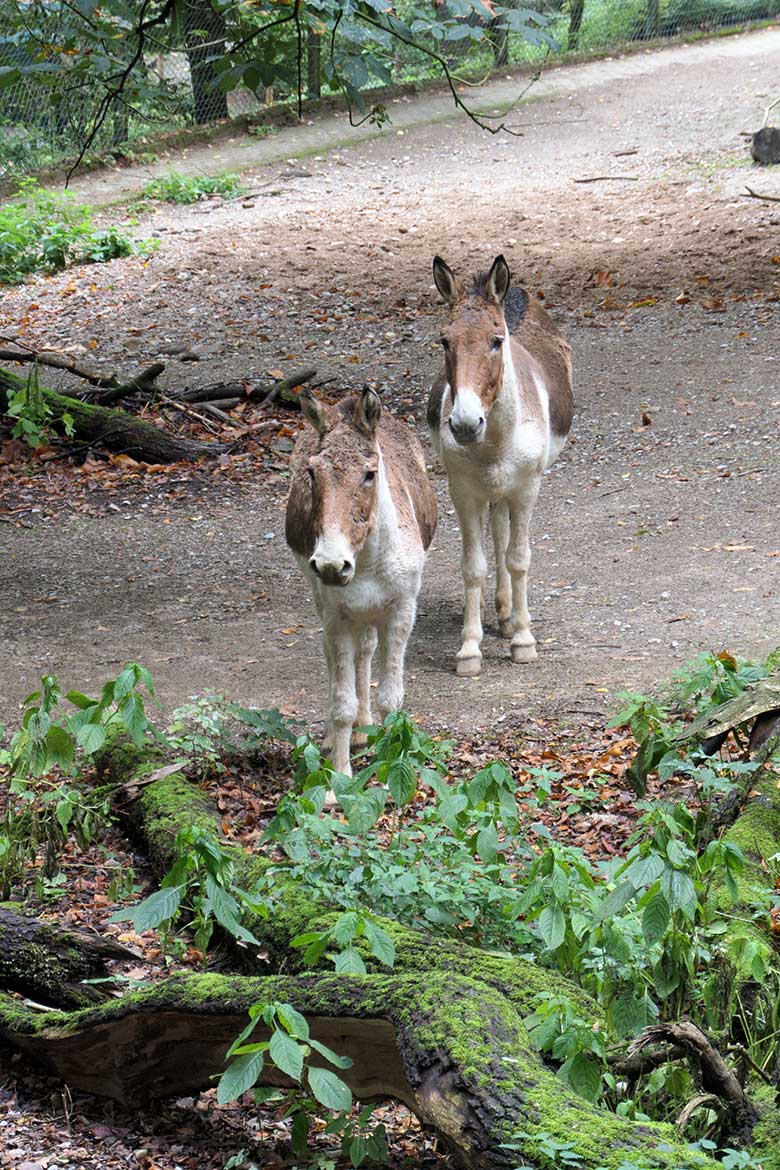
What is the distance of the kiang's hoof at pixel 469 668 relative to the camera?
7363mm

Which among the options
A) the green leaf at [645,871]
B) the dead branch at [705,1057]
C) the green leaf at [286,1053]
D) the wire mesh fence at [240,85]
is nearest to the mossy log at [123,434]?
the wire mesh fence at [240,85]

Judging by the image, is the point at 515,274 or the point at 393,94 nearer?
the point at 515,274

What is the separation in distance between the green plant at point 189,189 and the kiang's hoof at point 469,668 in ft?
44.6

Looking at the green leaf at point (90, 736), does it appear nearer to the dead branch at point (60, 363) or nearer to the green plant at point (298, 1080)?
the green plant at point (298, 1080)

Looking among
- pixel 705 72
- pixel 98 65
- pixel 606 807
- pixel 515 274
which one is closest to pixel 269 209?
pixel 515 274

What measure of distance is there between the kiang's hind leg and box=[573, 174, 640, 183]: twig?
473 inches

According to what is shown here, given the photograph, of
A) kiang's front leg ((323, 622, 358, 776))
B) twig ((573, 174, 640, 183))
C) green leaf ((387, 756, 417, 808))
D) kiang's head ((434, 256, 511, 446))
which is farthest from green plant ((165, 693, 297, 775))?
twig ((573, 174, 640, 183))

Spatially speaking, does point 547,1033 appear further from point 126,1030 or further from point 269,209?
point 269,209

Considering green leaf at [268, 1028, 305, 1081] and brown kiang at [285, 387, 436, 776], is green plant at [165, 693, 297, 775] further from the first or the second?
green leaf at [268, 1028, 305, 1081]

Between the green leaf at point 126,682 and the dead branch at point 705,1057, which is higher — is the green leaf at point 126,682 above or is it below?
above

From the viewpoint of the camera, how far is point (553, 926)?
10.6ft

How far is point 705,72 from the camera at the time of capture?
2264cm

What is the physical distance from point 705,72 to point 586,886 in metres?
22.2

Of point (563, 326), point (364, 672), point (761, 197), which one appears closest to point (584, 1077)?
point (364, 672)
